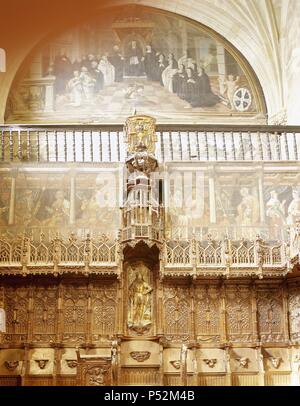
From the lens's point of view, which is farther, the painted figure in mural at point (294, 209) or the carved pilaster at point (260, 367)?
the painted figure in mural at point (294, 209)

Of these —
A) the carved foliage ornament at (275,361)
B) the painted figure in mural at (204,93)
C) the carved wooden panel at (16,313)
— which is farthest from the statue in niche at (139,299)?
the painted figure in mural at (204,93)

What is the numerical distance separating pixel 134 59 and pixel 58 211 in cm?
796

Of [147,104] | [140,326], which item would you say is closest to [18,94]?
[147,104]

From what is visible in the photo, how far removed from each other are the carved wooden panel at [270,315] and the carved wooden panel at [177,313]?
5.86ft

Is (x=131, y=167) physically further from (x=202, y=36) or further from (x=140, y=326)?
(x=202, y=36)

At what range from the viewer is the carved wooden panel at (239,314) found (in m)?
17.3

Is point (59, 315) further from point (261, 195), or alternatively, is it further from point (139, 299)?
point (261, 195)

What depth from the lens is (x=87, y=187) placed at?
1852cm

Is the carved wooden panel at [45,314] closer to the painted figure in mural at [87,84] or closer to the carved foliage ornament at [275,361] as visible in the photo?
the carved foliage ornament at [275,361]

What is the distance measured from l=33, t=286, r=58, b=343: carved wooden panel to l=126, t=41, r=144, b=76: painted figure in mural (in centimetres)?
941

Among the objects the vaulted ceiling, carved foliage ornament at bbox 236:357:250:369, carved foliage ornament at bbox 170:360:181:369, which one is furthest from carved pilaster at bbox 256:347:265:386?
the vaulted ceiling
